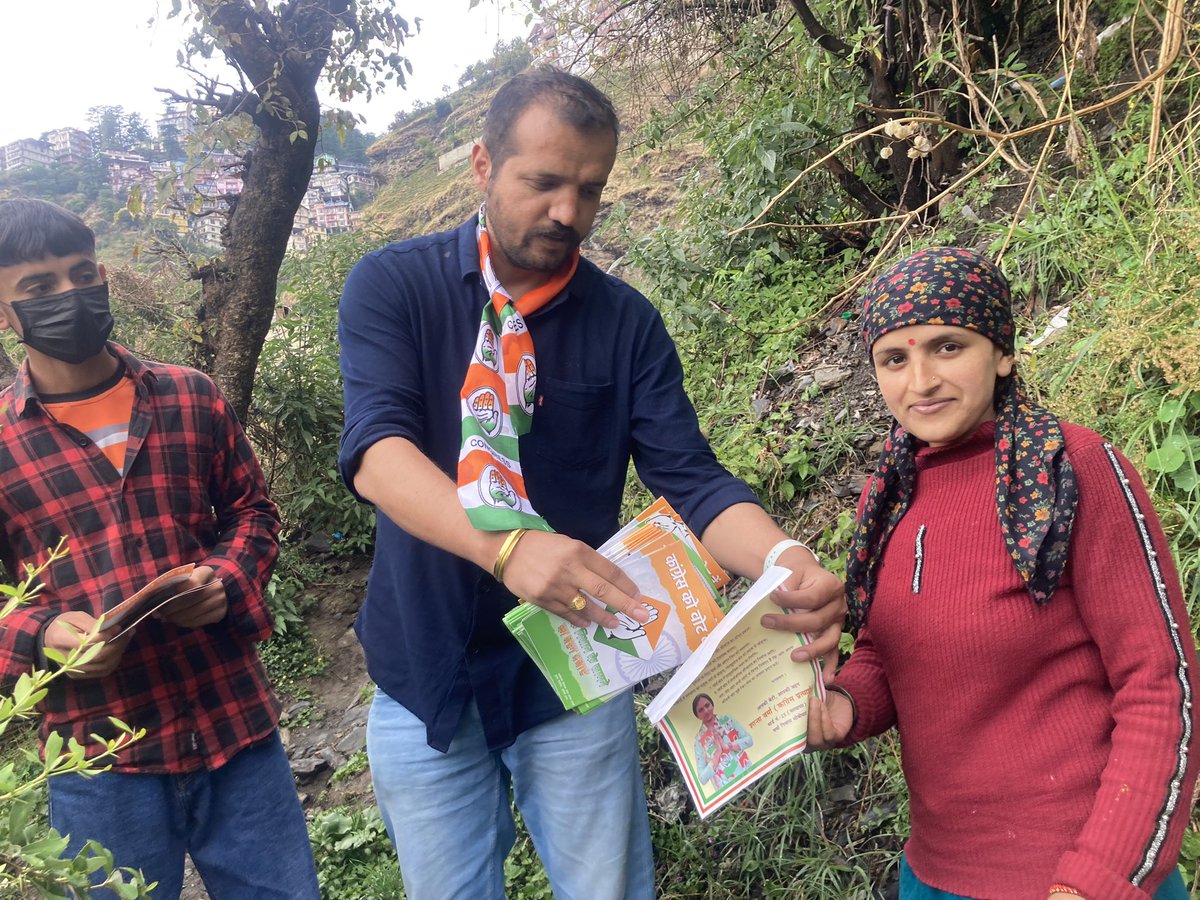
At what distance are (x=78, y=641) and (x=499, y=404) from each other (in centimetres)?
108

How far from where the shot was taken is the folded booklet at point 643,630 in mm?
1443

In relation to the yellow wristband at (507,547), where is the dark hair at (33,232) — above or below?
above

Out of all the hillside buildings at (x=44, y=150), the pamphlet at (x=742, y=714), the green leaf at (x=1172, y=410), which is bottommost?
the green leaf at (x=1172, y=410)

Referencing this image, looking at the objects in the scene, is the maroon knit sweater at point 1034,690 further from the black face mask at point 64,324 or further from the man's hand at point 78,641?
the black face mask at point 64,324

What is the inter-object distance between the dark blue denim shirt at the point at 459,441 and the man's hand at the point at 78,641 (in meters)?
0.52

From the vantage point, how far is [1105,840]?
1.15 meters

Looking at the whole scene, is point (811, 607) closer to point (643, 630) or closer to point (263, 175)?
point (643, 630)

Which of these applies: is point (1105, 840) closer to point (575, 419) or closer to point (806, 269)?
point (575, 419)

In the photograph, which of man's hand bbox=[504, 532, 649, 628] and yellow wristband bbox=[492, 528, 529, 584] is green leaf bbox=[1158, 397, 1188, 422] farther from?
yellow wristband bbox=[492, 528, 529, 584]

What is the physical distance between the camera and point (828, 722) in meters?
1.42

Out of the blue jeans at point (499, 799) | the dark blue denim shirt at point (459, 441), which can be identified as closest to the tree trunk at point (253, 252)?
the dark blue denim shirt at point (459, 441)

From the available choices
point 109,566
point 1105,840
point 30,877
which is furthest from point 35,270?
point 1105,840

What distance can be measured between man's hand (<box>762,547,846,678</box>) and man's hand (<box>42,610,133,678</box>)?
139 cm

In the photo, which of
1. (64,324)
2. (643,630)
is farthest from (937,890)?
(64,324)
